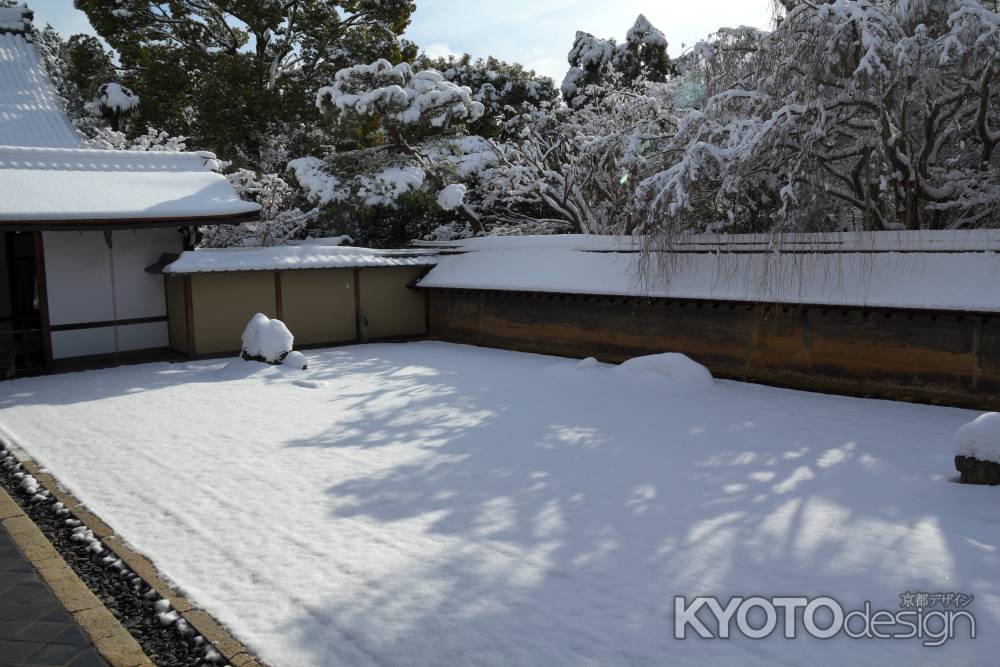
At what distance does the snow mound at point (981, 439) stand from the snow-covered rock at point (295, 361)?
966 centimetres

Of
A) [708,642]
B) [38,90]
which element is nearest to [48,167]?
[38,90]

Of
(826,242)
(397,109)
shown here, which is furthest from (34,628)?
(397,109)

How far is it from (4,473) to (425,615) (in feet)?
16.9

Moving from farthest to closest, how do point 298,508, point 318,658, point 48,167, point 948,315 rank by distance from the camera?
point 48,167, point 948,315, point 298,508, point 318,658

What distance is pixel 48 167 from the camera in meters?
13.9

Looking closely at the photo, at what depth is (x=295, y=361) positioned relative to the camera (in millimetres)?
12555

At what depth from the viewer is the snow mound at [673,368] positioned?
431 inches

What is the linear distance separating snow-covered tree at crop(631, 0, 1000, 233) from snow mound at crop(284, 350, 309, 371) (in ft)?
20.2

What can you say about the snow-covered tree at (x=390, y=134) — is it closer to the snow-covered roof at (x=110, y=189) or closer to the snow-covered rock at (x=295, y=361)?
the snow-covered roof at (x=110, y=189)

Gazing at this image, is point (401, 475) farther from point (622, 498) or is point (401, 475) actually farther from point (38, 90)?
point (38, 90)

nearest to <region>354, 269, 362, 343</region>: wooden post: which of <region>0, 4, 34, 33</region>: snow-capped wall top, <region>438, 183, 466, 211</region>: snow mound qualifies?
<region>438, 183, 466, 211</region>: snow mound

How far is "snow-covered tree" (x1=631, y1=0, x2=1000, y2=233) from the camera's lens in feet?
30.4

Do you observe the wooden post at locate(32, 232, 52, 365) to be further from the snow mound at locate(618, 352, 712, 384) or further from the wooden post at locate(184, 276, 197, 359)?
the snow mound at locate(618, 352, 712, 384)

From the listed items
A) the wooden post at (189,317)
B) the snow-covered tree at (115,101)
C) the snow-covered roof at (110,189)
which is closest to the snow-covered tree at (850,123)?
the snow-covered roof at (110,189)
